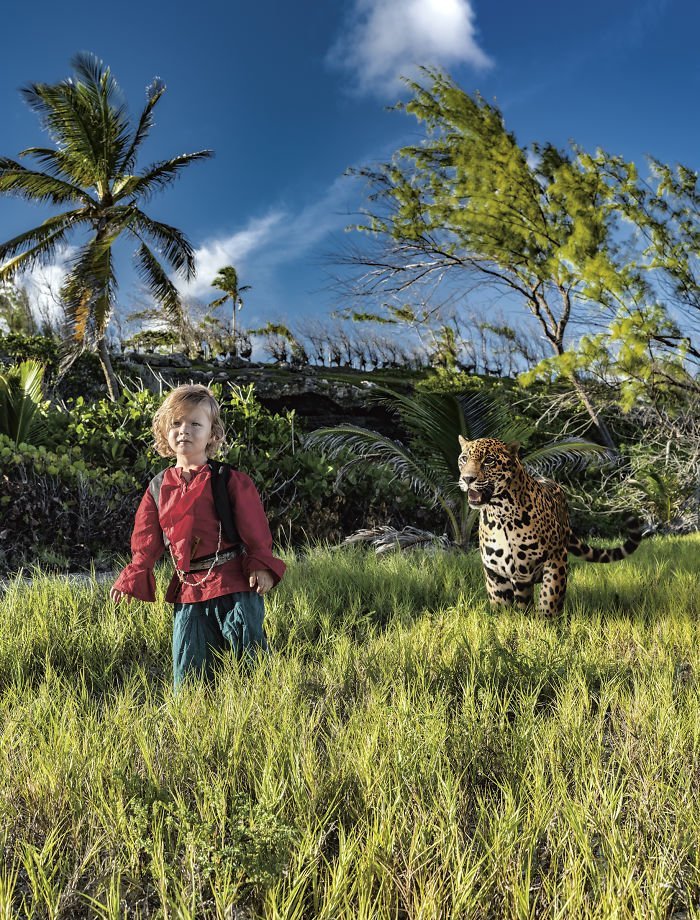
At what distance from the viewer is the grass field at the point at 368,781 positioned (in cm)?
161

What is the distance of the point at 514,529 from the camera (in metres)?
3.43

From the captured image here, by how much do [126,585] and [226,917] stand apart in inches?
62.0

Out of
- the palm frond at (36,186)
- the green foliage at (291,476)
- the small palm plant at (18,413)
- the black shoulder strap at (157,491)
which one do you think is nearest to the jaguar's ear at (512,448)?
the black shoulder strap at (157,491)

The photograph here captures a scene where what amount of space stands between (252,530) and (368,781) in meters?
1.17

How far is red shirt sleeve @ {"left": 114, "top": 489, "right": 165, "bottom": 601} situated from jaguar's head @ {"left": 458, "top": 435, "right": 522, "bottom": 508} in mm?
1520

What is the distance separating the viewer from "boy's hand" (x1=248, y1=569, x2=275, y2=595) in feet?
9.01

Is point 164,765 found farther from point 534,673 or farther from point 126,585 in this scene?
point 534,673

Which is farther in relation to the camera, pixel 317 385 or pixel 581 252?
pixel 317 385

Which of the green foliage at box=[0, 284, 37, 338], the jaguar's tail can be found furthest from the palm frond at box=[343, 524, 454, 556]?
the green foliage at box=[0, 284, 37, 338]

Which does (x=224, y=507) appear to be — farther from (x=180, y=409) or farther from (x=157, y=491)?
(x=180, y=409)

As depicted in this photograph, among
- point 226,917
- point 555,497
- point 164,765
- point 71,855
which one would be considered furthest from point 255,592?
point 555,497

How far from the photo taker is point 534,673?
9.15ft

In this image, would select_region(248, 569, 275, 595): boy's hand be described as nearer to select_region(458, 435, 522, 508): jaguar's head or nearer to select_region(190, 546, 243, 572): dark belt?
select_region(190, 546, 243, 572): dark belt

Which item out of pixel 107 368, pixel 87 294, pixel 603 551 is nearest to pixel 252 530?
pixel 603 551
